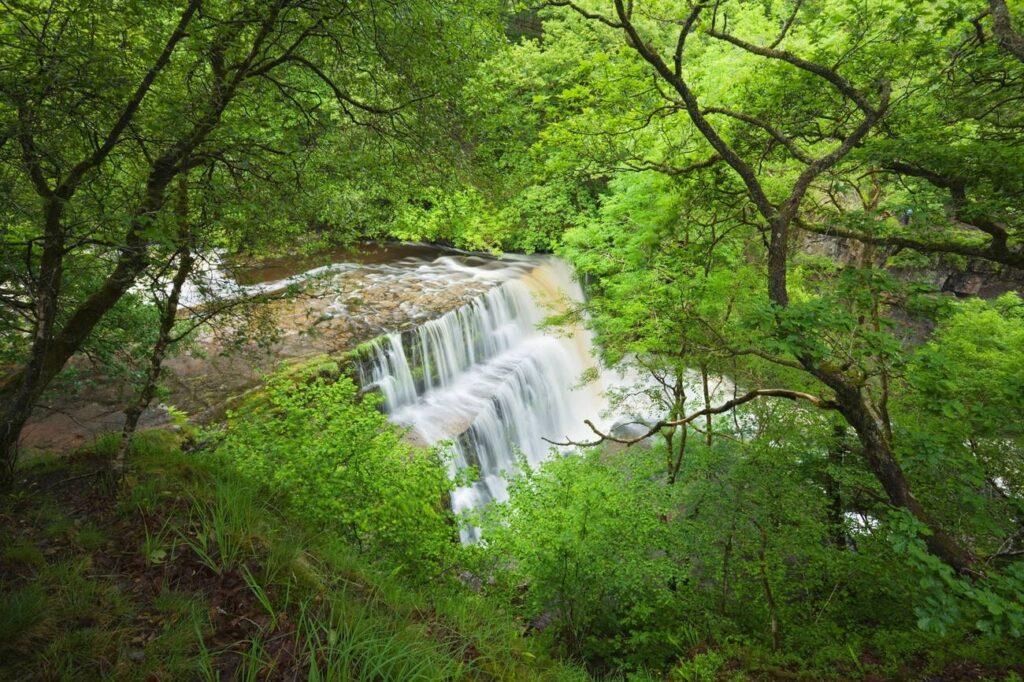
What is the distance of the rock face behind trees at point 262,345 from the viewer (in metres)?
4.77

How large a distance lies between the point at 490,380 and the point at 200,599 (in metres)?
9.57

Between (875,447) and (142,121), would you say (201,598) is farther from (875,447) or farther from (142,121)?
(875,447)

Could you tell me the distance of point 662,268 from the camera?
7.58m

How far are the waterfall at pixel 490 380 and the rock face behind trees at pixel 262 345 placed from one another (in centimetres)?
58

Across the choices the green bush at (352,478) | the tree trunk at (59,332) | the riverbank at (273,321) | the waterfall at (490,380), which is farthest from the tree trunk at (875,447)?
the waterfall at (490,380)

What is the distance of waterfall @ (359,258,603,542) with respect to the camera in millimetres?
10055

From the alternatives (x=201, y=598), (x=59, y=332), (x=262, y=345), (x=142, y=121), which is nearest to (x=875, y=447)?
(x=201, y=598)

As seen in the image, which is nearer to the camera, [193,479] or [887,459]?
[193,479]

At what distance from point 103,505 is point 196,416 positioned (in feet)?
15.0

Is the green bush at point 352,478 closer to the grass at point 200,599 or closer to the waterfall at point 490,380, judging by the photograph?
the grass at point 200,599

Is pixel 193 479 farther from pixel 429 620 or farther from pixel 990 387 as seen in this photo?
pixel 990 387

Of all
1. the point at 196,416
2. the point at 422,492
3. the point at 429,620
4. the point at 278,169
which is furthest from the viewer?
the point at 196,416

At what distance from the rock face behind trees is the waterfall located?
22.9 inches

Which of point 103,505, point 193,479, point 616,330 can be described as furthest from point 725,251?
point 103,505
